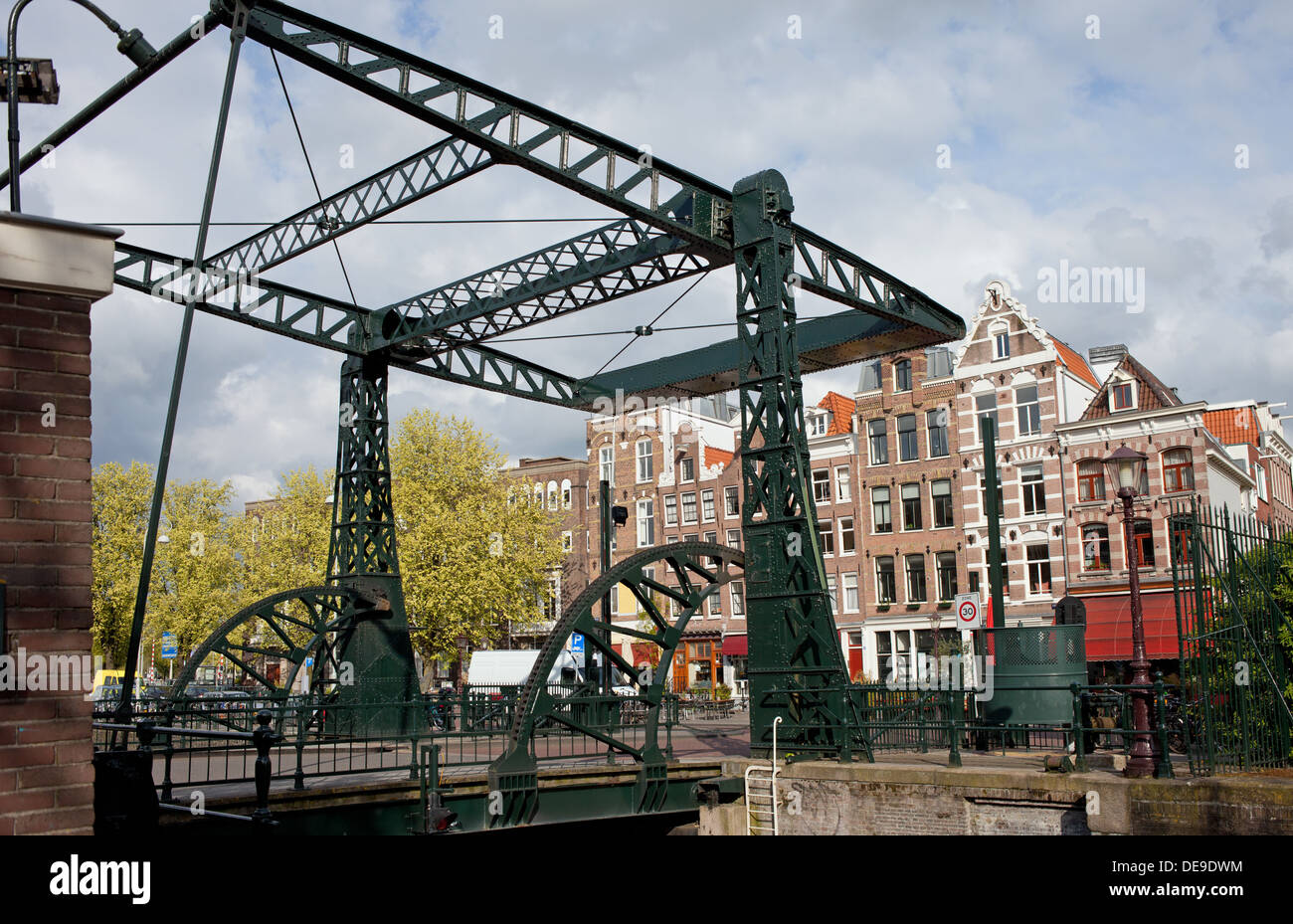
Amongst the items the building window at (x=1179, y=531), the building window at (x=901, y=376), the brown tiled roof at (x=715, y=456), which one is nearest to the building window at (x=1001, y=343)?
the building window at (x=901, y=376)

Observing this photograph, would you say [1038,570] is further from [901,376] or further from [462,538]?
[462,538]

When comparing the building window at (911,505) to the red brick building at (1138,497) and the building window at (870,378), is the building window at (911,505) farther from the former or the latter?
the red brick building at (1138,497)

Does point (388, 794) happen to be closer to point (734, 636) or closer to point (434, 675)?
point (734, 636)

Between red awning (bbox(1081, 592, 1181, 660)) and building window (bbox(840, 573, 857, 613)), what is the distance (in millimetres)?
10055

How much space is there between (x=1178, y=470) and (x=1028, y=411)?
17.0 feet

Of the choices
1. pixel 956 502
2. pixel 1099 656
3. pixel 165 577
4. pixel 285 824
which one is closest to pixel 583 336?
pixel 285 824

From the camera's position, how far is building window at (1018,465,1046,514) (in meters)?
36.8

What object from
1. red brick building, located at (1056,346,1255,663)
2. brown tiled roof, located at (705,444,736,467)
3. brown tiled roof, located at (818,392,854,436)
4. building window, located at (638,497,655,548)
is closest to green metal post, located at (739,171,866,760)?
red brick building, located at (1056,346,1255,663)

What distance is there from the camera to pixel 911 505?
133 feet

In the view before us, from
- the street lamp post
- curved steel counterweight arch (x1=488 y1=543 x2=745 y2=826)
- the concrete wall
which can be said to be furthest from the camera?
curved steel counterweight arch (x1=488 y1=543 x2=745 y2=826)

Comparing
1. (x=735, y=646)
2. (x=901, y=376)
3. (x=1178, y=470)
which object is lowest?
(x=735, y=646)

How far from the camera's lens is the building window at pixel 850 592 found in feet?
139

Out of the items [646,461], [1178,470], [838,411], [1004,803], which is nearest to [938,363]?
[838,411]

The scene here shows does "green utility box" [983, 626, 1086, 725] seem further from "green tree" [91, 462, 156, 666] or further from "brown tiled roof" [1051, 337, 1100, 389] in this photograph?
"green tree" [91, 462, 156, 666]
